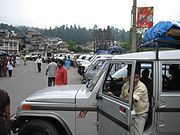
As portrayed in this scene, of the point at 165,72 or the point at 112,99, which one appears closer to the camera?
the point at 112,99

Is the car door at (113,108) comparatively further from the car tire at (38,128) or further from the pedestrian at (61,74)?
the pedestrian at (61,74)

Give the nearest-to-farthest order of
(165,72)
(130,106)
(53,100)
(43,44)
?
1. (130,106)
2. (165,72)
3. (53,100)
4. (43,44)

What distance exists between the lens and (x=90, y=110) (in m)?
5.21

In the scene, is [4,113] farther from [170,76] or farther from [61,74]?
[61,74]

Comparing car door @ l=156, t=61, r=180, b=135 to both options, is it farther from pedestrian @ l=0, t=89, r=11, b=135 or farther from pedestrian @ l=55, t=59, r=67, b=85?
pedestrian @ l=55, t=59, r=67, b=85

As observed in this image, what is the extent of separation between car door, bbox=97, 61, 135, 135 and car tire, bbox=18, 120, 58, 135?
2.85 feet

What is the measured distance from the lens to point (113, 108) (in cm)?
454

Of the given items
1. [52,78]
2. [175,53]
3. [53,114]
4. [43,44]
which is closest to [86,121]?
[53,114]

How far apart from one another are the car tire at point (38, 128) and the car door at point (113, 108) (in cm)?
87

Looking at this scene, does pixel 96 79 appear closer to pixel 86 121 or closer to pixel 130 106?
pixel 86 121

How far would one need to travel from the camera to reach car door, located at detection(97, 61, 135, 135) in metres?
4.26

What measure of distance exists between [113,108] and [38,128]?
1540mm

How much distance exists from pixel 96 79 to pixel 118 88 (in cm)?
44

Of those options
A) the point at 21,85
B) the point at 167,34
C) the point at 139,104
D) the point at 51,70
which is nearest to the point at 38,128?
the point at 139,104
